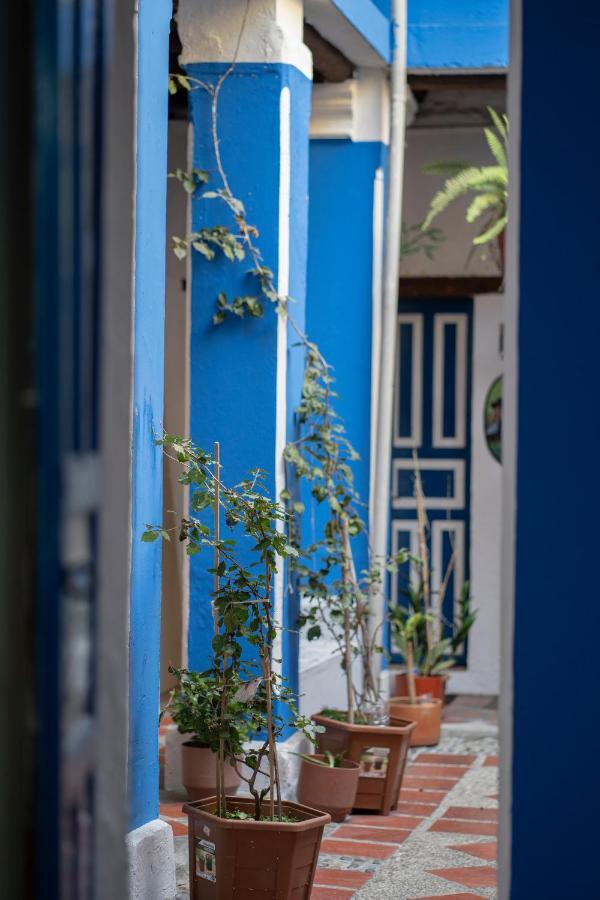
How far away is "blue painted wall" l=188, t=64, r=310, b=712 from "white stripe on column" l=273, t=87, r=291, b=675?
2 centimetres

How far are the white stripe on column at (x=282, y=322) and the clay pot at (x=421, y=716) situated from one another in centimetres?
168

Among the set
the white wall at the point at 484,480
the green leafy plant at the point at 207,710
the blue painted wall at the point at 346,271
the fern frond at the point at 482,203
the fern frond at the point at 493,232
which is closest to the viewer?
the green leafy plant at the point at 207,710

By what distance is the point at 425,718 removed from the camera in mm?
7203

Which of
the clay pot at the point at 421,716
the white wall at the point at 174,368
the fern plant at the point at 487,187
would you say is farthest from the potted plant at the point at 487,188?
the clay pot at the point at 421,716

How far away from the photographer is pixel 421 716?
23.6ft

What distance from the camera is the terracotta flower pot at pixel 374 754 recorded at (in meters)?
5.71

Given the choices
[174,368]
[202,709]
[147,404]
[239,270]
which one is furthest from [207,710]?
[174,368]

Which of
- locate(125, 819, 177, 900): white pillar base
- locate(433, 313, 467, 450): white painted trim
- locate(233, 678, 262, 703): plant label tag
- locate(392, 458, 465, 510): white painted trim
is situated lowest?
locate(125, 819, 177, 900): white pillar base

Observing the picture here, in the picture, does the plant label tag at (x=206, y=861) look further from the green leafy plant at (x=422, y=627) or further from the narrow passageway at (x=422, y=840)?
the green leafy plant at (x=422, y=627)

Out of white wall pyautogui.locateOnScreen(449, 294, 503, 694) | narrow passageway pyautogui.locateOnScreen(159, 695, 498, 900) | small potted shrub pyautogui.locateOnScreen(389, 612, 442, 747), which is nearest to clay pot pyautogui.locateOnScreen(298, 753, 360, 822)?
narrow passageway pyautogui.locateOnScreen(159, 695, 498, 900)

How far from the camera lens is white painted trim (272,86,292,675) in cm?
564

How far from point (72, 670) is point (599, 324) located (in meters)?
1.37

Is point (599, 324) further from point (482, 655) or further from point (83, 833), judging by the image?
point (482, 655)

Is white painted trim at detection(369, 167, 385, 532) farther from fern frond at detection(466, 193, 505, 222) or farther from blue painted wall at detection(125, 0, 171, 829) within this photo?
blue painted wall at detection(125, 0, 171, 829)
